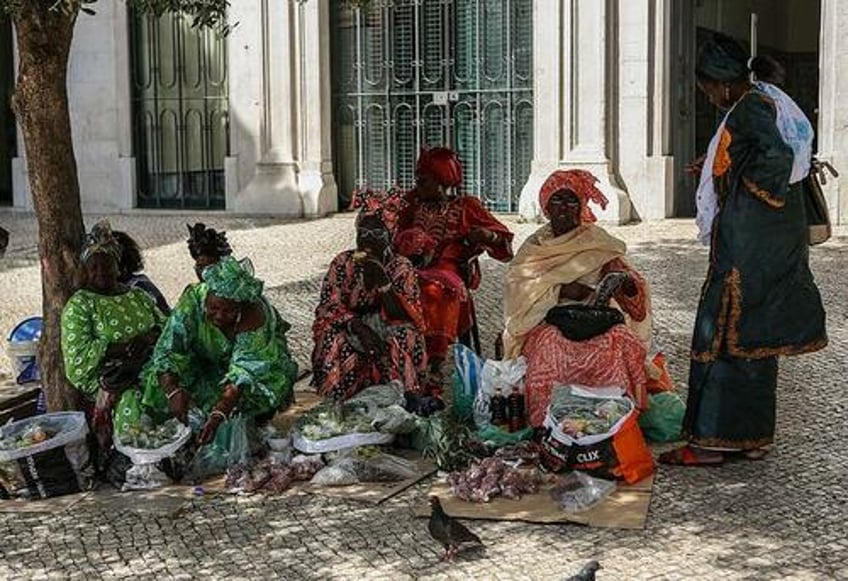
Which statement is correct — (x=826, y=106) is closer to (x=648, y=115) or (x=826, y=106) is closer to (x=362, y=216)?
(x=648, y=115)

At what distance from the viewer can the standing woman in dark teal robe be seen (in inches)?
207

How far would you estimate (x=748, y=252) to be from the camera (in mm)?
5305

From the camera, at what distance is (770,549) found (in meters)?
4.54

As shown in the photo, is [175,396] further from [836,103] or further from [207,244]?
[836,103]

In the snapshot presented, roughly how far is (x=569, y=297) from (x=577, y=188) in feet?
1.71

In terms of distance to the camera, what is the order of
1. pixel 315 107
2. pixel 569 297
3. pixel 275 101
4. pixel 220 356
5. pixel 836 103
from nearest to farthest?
pixel 220 356, pixel 569 297, pixel 836 103, pixel 315 107, pixel 275 101

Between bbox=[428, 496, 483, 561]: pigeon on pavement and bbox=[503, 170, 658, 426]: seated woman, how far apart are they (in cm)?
145

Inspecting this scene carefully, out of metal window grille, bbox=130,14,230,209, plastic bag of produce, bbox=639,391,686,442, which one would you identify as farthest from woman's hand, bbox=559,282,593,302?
metal window grille, bbox=130,14,230,209

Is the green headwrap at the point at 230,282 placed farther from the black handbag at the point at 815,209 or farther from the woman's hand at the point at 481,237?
the black handbag at the point at 815,209

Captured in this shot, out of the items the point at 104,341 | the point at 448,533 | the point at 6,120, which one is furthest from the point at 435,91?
the point at 448,533

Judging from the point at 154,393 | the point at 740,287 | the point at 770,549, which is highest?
the point at 740,287

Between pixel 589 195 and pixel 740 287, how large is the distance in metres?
1.14

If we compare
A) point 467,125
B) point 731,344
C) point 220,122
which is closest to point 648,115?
point 467,125

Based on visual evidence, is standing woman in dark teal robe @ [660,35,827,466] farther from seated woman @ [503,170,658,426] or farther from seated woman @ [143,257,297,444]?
seated woman @ [143,257,297,444]
